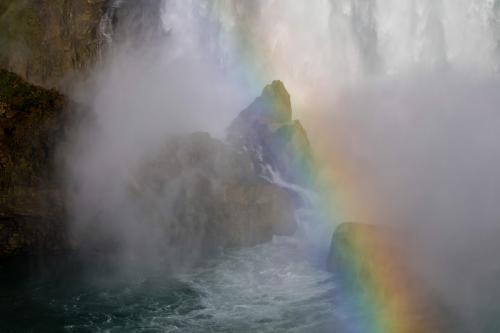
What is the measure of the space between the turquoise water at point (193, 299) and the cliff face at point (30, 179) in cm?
271

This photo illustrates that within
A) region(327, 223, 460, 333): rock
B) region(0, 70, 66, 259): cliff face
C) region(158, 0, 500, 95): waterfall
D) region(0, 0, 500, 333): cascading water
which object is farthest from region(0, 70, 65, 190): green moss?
region(327, 223, 460, 333): rock

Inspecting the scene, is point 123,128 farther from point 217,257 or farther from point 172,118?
point 217,257

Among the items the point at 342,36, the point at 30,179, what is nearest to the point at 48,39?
the point at 30,179

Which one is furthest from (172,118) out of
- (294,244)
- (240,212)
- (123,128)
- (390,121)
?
(390,121)

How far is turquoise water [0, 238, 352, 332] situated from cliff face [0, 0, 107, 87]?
15.0 meters

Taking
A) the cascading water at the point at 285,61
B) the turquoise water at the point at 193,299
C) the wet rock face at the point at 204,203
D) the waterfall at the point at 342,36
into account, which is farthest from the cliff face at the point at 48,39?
the turquoise water at the point at 193,299

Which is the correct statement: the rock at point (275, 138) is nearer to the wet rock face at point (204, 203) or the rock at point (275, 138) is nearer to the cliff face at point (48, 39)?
the wet rock face at point (204, 203)

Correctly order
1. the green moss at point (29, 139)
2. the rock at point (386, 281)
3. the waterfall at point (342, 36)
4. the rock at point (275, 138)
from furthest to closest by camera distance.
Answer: the waterfall at point (342, 36) < the rock at point (275, 138) < the green moss at point (29, 139) < the rock at point (386, 281)

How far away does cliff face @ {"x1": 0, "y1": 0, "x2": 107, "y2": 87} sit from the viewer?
39688 millimetres

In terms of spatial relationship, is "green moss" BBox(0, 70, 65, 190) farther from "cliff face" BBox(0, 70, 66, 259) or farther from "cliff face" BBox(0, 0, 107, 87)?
"cliff face" BBox(0, 0, 107, 87)

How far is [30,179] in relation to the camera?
105ft

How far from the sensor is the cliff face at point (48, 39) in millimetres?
39688

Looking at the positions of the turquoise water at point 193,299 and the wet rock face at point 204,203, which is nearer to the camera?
the turquoise water at point 193,299

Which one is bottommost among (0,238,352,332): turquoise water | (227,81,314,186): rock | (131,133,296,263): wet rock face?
(0,238,352,332): turquoise water
